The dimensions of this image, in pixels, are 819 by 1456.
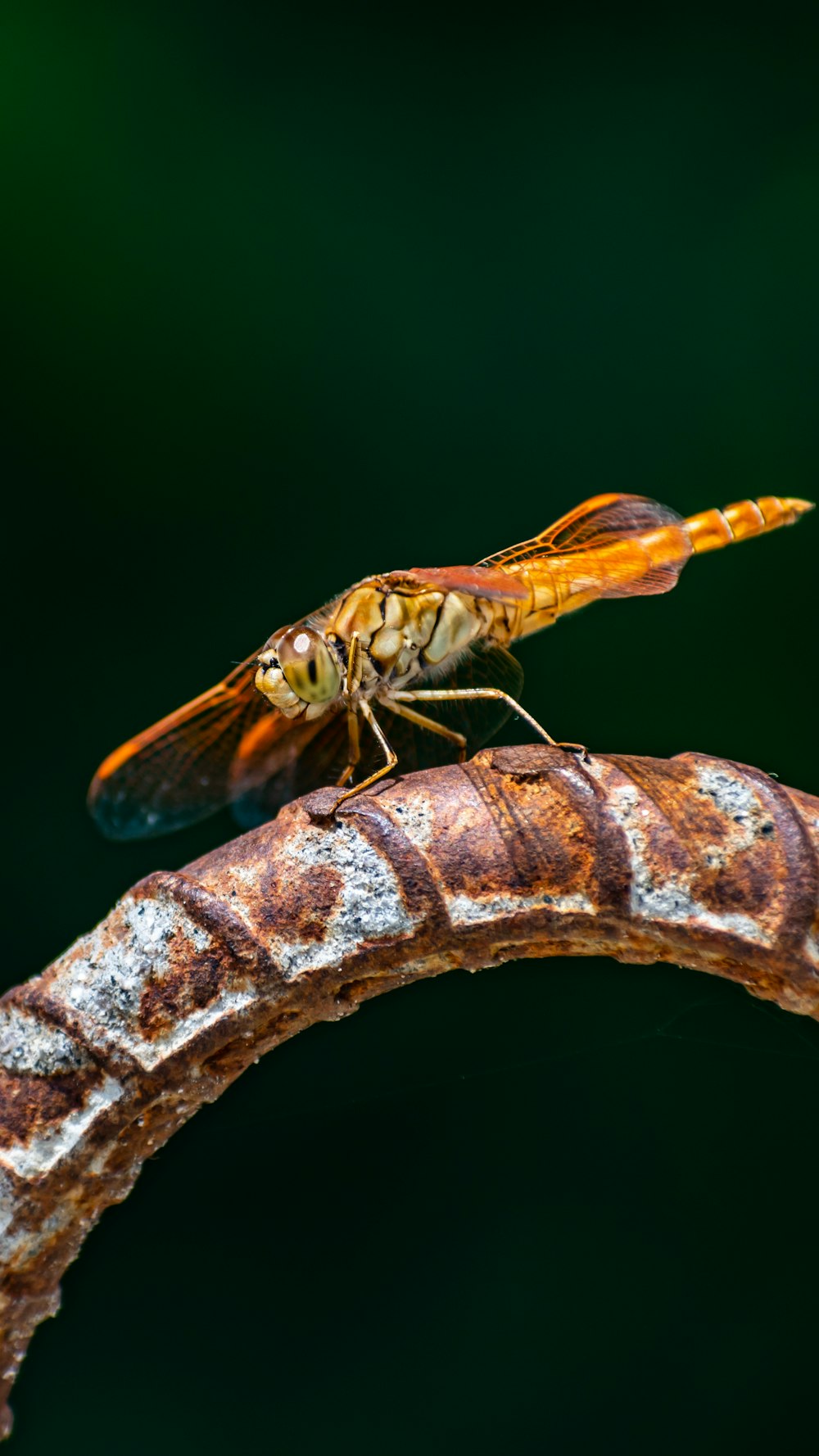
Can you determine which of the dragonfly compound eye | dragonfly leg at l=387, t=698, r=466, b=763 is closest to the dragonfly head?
the dragonfly compound eye

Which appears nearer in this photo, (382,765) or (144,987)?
(144,987)

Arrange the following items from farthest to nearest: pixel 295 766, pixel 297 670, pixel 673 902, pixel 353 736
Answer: pixel 295 766
pixel 353 736
pixel 297 670
pixel 673 902

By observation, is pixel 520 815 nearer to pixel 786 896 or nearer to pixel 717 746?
pixel 786 896

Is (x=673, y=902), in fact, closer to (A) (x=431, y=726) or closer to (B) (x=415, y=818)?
(B) (x=415, y=818)

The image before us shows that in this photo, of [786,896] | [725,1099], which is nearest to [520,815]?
[786,896]

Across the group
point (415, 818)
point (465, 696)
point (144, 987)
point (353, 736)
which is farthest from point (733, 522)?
point (144, 987)

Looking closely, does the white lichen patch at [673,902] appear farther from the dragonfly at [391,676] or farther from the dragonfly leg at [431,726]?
the dragonfly leg at [431,726]

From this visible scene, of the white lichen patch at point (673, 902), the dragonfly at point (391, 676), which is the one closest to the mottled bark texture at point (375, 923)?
the white lichen patch at point (673, 902)
